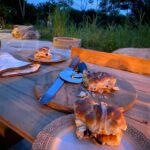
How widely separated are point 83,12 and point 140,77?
17.8 ft

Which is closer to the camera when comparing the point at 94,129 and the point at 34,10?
the point at 94,129

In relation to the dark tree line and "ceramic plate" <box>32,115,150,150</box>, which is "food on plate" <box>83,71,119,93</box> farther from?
the dark tree line

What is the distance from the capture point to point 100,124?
589 millimetres

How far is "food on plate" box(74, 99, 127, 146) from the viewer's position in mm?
592

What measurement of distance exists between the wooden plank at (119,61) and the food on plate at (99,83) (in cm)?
61

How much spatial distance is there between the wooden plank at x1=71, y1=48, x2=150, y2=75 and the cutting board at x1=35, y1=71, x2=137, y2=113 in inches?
19.7

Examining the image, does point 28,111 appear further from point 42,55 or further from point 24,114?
point 42,55

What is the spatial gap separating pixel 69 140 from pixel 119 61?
1.04 meters

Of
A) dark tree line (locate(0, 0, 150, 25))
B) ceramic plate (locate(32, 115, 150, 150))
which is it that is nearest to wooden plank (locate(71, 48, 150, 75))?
ceramic plate (locate(32, 115, 150, 150))

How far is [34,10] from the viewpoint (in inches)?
300

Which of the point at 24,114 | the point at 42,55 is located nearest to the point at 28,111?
the point at 24,114

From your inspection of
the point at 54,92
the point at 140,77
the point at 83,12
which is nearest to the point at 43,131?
the point at 54,92

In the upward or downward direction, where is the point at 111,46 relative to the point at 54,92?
downward

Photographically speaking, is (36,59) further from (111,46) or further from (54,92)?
(111,46)
